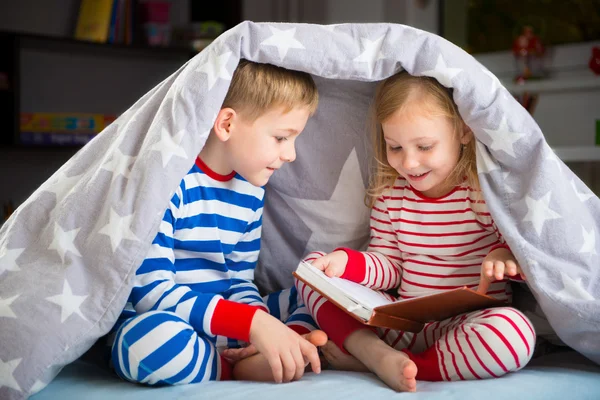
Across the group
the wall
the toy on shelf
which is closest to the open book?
the toy on shelf

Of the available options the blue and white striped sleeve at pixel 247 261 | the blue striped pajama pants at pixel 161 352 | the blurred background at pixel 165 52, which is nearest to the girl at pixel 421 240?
the blue and white striped sleeve at pixel 247 261

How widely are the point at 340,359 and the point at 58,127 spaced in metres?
2.24

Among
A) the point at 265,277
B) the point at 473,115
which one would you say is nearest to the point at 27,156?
the point at 265,277

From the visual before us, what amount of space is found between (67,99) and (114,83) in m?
0.25

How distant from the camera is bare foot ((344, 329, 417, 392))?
91 cm

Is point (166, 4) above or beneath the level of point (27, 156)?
above

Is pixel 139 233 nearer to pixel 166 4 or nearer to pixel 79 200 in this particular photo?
pixel 79 200

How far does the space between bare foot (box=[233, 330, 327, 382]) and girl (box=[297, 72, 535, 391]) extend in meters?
0.10

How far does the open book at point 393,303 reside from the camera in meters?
0.92

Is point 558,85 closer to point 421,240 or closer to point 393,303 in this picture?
point 421,240

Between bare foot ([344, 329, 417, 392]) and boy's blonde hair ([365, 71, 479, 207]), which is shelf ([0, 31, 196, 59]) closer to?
boy's blonde hair ([365, 71, 479, 207])

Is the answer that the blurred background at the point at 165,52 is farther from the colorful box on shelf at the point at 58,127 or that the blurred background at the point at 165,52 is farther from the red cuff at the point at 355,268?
the red cuff at the point at 355,268

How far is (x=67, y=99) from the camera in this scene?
3.10m

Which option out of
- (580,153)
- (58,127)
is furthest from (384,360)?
(58,127)
